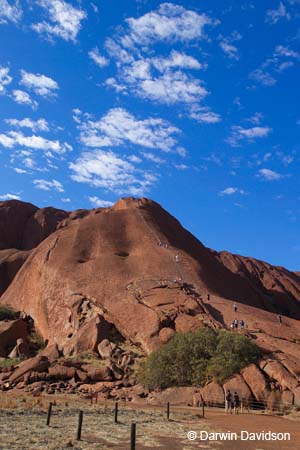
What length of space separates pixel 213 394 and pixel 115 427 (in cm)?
1277

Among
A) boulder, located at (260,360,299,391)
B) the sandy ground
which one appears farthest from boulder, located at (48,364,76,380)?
boulder, located at (260,360,299,391)

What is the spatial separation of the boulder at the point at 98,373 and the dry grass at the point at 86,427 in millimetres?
7287

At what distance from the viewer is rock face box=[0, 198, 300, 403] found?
3688 cm

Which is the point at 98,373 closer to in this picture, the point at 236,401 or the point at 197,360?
the point at 197,360

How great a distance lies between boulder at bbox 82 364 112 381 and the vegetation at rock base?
2.45m

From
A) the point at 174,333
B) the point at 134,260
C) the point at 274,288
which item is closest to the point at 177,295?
the point at 174,333

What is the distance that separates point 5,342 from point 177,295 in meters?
17.4

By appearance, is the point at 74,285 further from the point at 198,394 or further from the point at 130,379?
the point at 198,394

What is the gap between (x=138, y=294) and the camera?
44.9 meters

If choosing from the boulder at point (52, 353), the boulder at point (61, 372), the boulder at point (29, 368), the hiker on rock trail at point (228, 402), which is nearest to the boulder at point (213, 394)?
the hiker on rock trail at point (228, 402)

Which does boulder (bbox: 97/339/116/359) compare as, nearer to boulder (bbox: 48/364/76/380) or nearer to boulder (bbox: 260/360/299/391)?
boulder (bbox: 48/364/76/380)

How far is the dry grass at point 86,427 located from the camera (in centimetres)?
1506

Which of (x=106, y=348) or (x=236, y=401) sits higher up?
(x=106, y=348)

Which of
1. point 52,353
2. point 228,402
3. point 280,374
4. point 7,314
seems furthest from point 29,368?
point 7,314
